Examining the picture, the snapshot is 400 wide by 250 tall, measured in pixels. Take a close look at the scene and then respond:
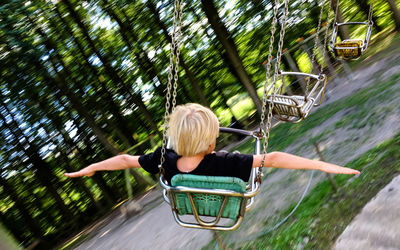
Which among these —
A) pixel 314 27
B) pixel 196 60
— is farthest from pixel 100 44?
pixel 314 27

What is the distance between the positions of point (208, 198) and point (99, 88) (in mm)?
7034

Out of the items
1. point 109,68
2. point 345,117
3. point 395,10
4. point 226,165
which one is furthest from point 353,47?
point 395,10

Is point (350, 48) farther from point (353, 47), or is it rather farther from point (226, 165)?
point (226, 165)

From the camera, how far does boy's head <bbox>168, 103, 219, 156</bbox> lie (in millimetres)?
2133

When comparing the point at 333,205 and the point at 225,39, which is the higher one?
the point at 225,39

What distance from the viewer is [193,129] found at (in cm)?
213

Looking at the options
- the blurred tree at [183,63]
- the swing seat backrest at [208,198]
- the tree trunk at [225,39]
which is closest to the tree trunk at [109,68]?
the blurred tree at [183,63]

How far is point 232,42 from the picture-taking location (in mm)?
9367

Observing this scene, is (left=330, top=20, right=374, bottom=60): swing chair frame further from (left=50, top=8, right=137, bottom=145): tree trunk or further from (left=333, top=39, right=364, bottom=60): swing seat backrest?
(left=50, top=8, right=137, bottom=145): tree trunk

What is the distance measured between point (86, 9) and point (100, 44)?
809 millimetres

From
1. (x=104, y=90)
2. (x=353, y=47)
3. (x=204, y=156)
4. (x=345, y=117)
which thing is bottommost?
(x=345, y=117)

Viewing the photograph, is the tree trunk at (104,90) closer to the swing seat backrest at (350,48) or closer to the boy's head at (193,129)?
the swing seat backrest at (350,48)

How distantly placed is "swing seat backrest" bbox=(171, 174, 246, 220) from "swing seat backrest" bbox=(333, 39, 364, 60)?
12.5 ft

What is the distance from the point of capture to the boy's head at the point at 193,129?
7.00ft
